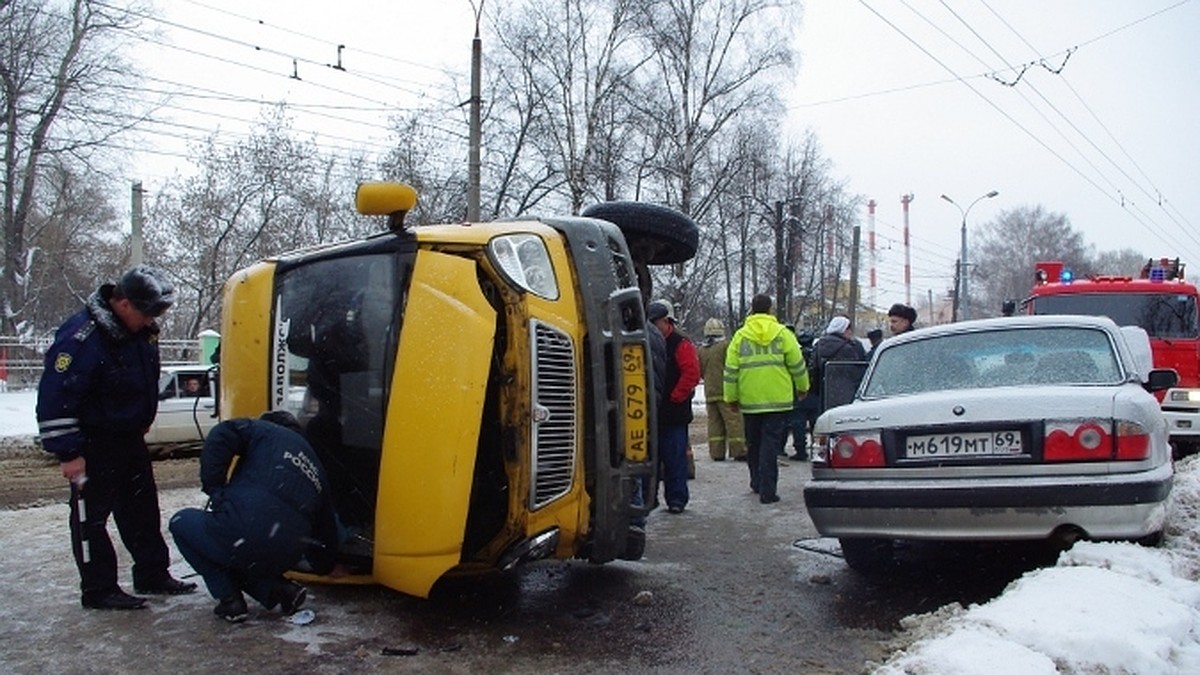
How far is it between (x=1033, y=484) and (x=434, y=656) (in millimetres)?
2752

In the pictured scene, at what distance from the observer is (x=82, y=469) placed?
14.8ft

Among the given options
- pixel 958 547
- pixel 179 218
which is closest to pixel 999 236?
pixel 179 218

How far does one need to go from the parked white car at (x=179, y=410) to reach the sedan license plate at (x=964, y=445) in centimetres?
1086

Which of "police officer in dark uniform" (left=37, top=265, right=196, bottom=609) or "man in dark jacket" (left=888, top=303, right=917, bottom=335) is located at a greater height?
"man in dark jacket" (left=888, top=303, right=917, bottom=335)

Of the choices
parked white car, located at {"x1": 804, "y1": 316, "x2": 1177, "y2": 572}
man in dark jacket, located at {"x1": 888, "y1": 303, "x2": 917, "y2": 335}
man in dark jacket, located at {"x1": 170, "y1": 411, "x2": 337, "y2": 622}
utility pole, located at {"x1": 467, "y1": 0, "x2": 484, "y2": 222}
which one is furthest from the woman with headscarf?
utility pole, located at {"x1": 467, "y1": 0, "x2": 484, "y2": 222}

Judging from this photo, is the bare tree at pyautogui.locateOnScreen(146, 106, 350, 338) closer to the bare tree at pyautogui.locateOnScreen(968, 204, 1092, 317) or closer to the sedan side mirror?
the sedan side mirror

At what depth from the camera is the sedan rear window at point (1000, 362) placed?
16.4 ft

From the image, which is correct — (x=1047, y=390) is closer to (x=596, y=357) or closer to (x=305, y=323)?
(x=596, y=357)

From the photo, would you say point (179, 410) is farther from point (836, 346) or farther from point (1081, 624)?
point (1081, 624)

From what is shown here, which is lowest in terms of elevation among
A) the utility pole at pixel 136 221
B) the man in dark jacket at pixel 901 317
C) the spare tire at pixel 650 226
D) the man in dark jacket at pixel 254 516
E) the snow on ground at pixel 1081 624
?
the snow on ground at pixel 1081 624

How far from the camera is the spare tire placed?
580 cm

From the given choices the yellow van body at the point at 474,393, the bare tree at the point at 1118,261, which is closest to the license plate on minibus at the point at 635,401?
the yellow van body at the point at 474,393

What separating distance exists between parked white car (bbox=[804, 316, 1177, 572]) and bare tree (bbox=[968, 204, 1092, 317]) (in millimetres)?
74069

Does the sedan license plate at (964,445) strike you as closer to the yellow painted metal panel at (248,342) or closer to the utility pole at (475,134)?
the yellow painted metal panel at (248,342)
